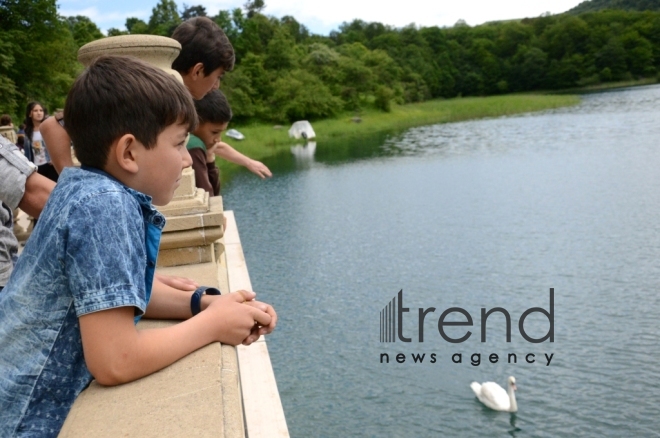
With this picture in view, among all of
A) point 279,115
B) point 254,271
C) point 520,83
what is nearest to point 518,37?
point 520,83

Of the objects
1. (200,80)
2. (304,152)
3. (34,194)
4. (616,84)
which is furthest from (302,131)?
(616,84)

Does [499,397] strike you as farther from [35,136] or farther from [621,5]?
[621,5]

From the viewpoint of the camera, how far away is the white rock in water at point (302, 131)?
34.4 meters

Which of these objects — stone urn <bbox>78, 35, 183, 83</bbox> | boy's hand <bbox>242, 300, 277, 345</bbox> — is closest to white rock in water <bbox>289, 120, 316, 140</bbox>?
stone urn <bbox>78, 35, 183, 83</bbox>

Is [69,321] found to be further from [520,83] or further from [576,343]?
[520,83]

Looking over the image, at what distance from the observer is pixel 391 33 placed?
223ft

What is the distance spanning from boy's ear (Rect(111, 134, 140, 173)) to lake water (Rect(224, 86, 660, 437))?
460cm

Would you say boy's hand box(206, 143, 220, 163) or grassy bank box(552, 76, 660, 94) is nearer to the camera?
boy's hand box(206, 143, 220, 163)

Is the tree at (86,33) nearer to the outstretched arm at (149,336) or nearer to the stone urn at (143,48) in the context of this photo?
the stone urn at (143,48)

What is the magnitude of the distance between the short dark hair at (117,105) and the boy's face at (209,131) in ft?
8.02

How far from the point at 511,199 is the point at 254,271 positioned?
583cm

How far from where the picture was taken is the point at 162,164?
1369mm

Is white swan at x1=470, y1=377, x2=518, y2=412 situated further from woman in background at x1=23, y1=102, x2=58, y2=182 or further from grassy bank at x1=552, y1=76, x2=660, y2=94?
grassy bank at x1=552, y1=76, x2=660, y2=94

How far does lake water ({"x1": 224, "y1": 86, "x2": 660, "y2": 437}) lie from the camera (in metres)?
5.79
